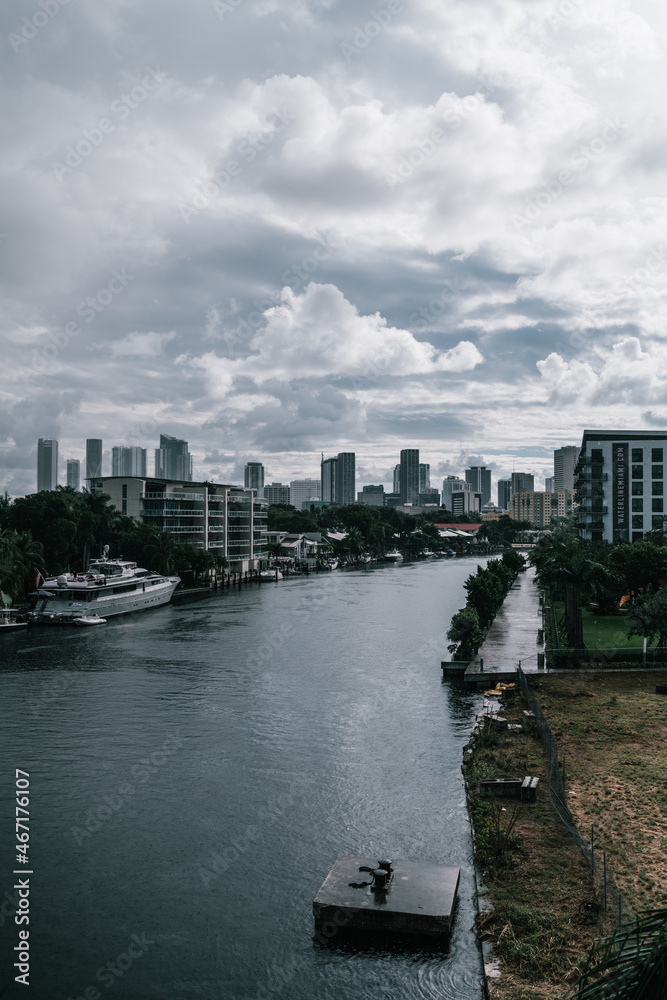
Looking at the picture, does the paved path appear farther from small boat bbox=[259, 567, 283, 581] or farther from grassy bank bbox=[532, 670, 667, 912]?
small boat bbox=[259, 567, 283, 581]

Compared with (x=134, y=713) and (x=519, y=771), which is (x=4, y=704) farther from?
(x=519, y=771)

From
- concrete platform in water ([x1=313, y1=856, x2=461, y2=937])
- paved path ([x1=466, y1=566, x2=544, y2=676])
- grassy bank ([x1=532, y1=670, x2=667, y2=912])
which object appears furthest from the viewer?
paved path ([x1=466, y1=566, x2=544, y2=676])

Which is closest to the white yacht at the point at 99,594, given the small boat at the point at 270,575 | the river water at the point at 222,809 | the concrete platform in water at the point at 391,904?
the river water at the point at 222,809

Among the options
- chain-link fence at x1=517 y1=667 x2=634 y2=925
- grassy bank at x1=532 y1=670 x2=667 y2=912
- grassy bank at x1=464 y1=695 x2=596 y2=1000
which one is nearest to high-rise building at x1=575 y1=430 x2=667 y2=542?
grassy bank at x1=532 y1=670 x2=667 y2=912

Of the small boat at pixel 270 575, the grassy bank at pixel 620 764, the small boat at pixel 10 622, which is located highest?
the grassy bank at pixel 620 764

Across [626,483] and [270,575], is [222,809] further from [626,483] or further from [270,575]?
[270,575]

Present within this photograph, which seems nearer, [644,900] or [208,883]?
[644,900]

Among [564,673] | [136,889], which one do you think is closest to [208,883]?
[136,889]

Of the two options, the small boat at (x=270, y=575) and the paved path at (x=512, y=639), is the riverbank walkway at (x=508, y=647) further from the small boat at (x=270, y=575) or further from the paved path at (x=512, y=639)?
the small boat at (x=270, y=575)
